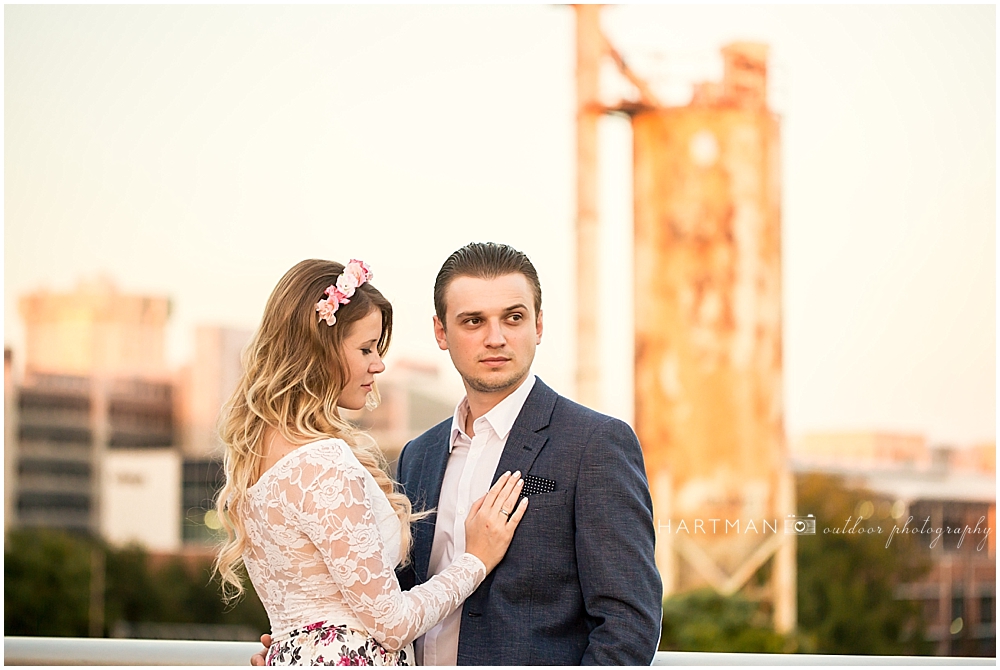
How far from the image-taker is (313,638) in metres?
1.76

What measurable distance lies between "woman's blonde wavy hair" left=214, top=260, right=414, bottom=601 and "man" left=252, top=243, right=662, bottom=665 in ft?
0.45

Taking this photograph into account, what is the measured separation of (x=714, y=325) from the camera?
18.0m

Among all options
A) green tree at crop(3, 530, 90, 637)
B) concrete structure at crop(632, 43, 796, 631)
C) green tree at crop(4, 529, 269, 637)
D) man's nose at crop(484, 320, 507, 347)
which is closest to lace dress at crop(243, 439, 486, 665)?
man's nose at crop(484, 320, 507, 347)

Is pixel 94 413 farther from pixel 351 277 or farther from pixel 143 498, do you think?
pixel 351 277

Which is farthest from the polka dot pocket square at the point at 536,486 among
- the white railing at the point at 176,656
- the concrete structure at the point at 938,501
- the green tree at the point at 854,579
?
the concrete structure at the point at 938,501

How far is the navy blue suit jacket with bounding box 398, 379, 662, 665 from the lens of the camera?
1.73m

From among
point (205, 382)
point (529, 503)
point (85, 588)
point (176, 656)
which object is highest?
point (529, 503)

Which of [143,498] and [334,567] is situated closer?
[334,567]

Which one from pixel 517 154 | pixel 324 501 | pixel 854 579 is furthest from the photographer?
pixel 854 579

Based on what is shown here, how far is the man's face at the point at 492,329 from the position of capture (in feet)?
6.10

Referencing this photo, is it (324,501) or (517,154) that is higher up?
(517,154)

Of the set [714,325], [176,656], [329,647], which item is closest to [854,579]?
[714,325]

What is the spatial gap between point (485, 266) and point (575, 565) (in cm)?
55

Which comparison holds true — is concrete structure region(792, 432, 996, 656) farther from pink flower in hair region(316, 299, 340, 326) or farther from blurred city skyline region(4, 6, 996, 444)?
pink flower in hair region(316, 299, 340, 326)
